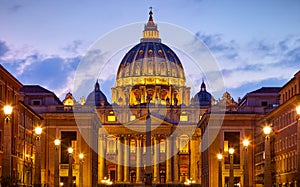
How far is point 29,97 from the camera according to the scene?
477ft

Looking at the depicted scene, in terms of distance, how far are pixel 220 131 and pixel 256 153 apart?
9057 mm

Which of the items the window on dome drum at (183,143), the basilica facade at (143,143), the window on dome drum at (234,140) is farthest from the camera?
the window on dome drum at (183,143)

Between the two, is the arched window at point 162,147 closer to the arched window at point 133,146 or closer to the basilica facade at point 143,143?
the basilica facade at point 143,143

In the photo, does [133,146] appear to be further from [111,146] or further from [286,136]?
[286,136]

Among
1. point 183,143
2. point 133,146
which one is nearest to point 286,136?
point 183,143

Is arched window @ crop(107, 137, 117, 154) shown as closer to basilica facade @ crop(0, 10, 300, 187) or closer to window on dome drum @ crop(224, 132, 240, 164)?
basilica facade @ crop(0, 10, 300, 187)

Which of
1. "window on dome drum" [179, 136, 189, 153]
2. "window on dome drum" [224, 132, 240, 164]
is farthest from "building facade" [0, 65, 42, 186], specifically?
"window on dome drum" [179, 136, 189, 153]

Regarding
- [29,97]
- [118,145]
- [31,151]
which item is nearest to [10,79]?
[31,151]

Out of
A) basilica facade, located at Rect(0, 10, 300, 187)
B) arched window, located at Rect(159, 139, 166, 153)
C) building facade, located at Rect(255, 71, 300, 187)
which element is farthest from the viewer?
arched window, located at Rect(159, 139, 166, 153)

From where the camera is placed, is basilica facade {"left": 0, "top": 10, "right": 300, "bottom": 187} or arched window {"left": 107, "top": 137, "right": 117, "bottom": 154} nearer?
basilica facade {"left": 0, "top": 10, "right": 300, "bottom": 187}

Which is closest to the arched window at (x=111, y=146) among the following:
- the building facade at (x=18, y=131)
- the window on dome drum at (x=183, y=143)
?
the window on dome drum at (x=183, y=143)

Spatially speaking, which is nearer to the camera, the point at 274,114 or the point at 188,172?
the point at 274,114

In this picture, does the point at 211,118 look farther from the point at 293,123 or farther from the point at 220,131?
the point at 293,123

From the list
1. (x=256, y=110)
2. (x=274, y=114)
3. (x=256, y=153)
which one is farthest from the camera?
(x=256, y=110)
